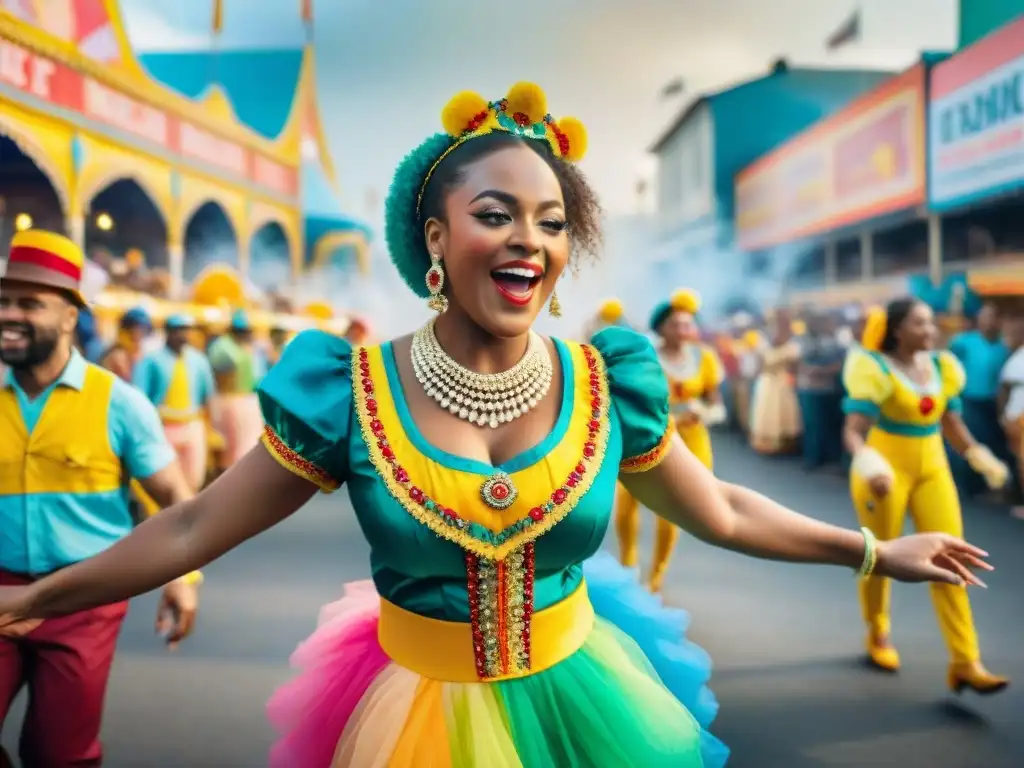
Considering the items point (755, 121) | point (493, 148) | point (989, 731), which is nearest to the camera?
point (493, 148)

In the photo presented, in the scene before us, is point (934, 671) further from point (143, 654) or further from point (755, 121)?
point (755, 121)

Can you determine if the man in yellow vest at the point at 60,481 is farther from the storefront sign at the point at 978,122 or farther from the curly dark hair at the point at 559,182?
the storefront sign at the point at 978,122

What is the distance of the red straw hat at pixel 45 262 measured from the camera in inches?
106

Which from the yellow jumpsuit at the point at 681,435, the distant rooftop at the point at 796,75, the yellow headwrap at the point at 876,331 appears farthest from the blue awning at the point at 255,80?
the distant rooftop at the point at 796,75

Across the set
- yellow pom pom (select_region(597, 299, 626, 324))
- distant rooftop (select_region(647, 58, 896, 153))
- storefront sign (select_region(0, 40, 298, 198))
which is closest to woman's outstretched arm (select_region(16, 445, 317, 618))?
storefront sign (select_region(0, 40, 298, 198))

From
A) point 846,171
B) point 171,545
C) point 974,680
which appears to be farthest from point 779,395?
point 171,545

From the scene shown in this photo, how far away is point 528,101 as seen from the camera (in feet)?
5.98

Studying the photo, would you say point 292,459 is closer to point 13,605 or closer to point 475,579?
point 475,579

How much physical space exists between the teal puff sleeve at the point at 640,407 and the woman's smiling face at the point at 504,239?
0.88ft

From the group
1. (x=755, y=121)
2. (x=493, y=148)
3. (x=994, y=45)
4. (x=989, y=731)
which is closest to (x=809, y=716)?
(x=989, y=731)

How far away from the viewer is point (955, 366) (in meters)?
4.53

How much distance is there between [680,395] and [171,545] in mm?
4519

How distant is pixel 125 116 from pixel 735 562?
19.7 feet

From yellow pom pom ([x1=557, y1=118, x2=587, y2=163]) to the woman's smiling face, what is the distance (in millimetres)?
166
